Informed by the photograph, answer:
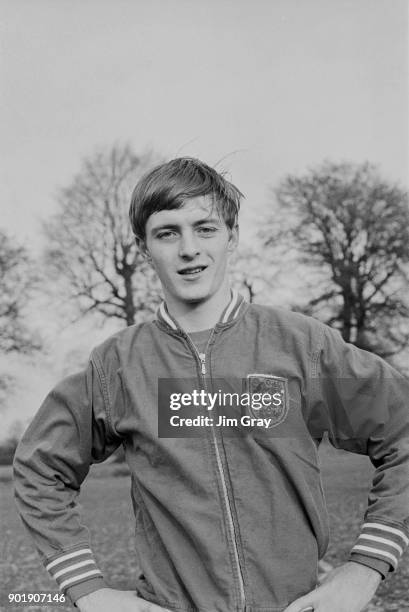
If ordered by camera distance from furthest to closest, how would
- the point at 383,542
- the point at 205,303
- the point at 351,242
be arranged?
the point at 351,242
the point at 205,303
the point at 383,542

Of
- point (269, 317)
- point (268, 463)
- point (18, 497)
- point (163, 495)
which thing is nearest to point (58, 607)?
point (18, 497)

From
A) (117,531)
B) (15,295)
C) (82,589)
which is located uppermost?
(15,295)

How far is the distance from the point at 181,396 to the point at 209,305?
16cm

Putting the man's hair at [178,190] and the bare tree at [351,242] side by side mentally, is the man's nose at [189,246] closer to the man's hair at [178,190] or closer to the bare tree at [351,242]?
the man's hair at [178,190]

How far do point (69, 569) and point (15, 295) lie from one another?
652 mm

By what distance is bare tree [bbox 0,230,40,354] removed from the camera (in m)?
1.65

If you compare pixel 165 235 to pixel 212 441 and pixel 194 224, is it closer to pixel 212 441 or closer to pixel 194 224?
pixel 194 224

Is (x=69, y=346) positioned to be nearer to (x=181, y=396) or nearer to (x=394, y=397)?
(x=181, y=396)

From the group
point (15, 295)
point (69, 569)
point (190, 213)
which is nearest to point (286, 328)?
point (190, 213)

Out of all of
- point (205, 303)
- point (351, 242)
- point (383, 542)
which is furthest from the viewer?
point (351, 242)

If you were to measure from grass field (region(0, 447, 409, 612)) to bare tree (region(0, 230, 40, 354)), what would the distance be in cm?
28

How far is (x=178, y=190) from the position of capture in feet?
4.17

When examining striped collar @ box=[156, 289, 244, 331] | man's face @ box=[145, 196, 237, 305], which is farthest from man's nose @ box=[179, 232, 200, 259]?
striped collar @ box=[156, 289, 244, 331]

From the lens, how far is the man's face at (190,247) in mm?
1265
